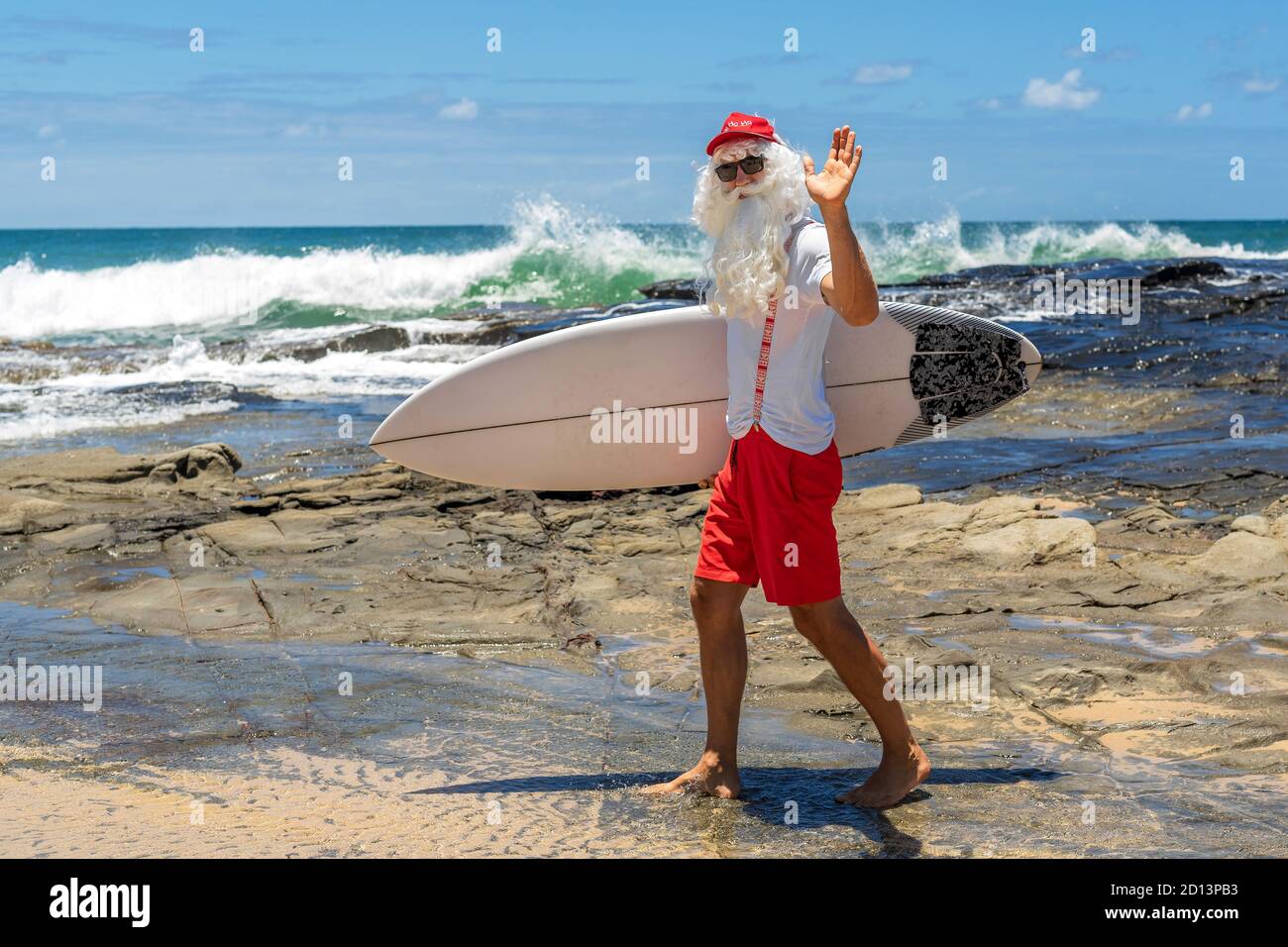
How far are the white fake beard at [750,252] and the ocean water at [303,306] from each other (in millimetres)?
8988

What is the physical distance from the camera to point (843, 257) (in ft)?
9.63

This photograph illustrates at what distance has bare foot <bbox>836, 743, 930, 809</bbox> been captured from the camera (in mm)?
3295

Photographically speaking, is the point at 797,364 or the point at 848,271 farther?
the point at 797,364

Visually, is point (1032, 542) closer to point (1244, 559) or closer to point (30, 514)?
point (1244, 559)

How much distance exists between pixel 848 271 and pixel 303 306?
91.9ft

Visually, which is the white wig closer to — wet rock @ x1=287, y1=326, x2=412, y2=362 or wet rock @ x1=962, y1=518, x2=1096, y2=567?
wet rock @ x1=962, y1=518, x2=1096, y2=567

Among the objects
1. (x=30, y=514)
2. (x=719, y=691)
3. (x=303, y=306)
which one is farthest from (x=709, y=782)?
(x=303, y=306)

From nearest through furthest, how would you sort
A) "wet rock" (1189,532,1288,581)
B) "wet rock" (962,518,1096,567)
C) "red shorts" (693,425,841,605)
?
1. "red shorts" (693,425,841,605)
2. "wet rock" (1189,532,1288,581)
3. "wet rock" (962,518,1096,567)

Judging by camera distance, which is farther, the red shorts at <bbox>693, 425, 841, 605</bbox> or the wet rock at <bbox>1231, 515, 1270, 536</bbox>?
the wet rock at <bbox>1231, 515, 1270, 536</bbox>

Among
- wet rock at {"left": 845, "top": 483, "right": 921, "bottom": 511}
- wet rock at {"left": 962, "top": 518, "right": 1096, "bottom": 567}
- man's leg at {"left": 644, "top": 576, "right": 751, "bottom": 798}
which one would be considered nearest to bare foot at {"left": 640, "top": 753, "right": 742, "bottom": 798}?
man's leg at {"left": 644, "top": 576, "right": 751, "bottom": 798}

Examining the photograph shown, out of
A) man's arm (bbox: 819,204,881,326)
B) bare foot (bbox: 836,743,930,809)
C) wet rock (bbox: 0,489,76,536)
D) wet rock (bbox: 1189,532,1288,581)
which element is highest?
man's arm (bbox: 819,204,881,326)

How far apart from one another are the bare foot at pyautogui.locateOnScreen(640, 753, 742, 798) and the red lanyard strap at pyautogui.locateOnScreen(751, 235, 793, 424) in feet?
3.03

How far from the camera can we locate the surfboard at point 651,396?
419cm
